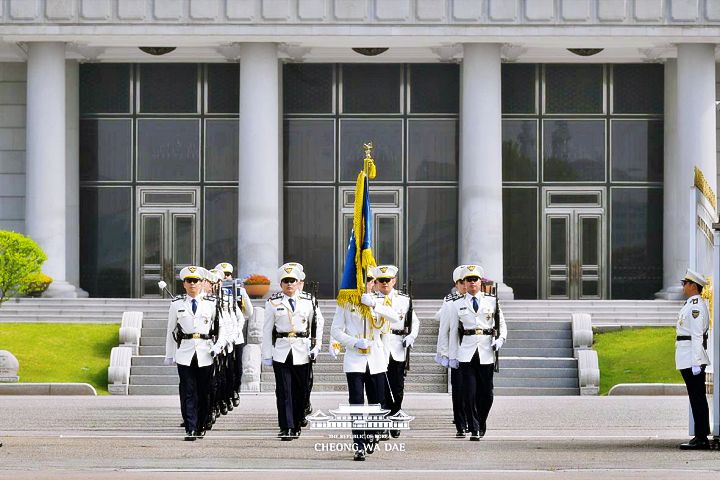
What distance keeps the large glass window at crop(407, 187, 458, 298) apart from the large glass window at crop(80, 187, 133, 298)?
776 cm

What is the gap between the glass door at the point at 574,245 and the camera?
45125 mm

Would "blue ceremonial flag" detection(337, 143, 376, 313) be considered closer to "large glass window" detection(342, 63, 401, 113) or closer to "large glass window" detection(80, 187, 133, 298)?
Answer: "large glass window" detection(342, 63, 401, 113)

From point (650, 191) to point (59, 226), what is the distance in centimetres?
1605

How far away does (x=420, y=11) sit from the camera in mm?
41531

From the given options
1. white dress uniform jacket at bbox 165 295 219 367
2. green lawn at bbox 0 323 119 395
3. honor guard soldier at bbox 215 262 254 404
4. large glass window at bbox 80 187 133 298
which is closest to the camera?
white dress uniform jacket at bbox 165 295 219 367

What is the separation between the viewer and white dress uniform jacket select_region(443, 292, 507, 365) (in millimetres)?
20219

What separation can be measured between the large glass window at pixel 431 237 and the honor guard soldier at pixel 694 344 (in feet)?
85.4

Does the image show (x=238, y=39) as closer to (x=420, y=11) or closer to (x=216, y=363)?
(x=420, y=11)

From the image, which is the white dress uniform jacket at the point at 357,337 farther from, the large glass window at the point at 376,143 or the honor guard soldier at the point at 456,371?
the large glass window at the point at 376,143

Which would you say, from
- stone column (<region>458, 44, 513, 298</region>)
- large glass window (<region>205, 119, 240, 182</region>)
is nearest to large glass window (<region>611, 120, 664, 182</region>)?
stone column (<region>458, 44, 513, 298</region>)

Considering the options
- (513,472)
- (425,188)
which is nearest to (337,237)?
(425,188)

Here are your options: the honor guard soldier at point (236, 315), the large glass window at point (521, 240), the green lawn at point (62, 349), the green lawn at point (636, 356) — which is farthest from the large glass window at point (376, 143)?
the honor guard soldier at point (236, 315)

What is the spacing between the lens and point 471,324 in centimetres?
2028

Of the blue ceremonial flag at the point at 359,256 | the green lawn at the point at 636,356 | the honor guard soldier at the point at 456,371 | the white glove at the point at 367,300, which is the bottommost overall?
the green lawn at the point at 636,356
